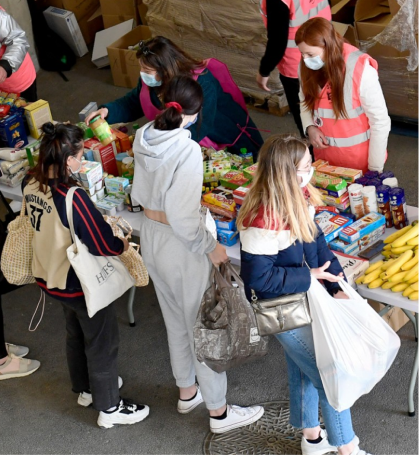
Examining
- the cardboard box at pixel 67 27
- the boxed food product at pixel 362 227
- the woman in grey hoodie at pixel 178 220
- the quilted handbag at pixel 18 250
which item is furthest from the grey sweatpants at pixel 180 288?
the cardboard box at pixel 67 27

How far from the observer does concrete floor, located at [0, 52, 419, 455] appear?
337 cm

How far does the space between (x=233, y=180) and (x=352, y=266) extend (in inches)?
33.3

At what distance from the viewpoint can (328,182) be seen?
3402 mm

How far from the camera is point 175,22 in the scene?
6672 millimetres

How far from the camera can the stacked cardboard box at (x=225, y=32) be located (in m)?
5.97

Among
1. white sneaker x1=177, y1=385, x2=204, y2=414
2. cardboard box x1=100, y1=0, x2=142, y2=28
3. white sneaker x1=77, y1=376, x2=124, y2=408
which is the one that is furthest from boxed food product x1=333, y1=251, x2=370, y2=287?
cardboard box x1=100, y1=0, x2=142, y2=28

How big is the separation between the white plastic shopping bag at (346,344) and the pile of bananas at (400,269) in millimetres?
248

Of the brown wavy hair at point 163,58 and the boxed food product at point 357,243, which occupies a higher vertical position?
the brown wavy hair at point 163,58

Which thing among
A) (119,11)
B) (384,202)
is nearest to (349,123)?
(384,202)

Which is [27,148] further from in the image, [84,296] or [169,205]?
[169,205]

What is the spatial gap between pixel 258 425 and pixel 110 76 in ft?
17.5

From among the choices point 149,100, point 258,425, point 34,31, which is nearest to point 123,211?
point 149,100

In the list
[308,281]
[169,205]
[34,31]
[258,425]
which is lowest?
[258,425]

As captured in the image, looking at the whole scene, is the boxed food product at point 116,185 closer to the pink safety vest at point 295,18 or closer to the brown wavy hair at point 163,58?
the brown wavy hair at point 163,58
